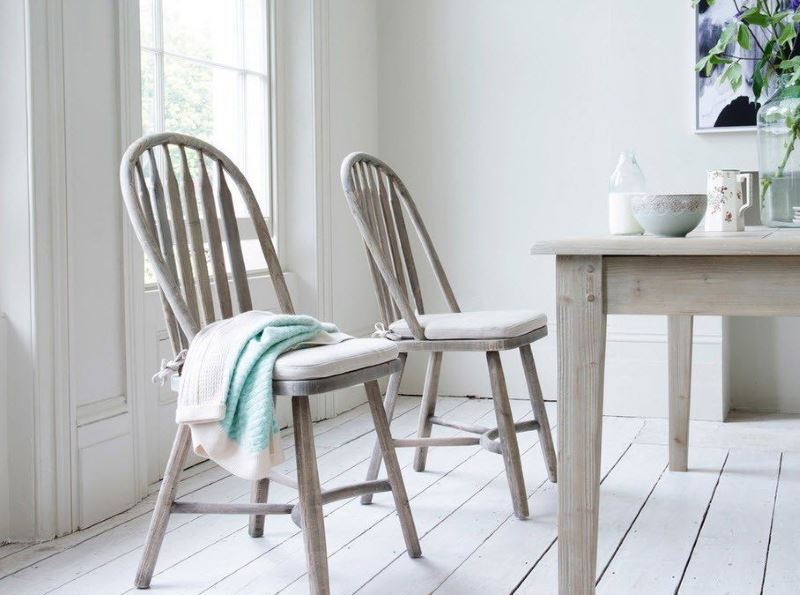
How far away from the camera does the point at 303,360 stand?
1.80m

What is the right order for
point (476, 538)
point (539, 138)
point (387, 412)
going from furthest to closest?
point (539, 138), point (387, 412), point (476, 538)

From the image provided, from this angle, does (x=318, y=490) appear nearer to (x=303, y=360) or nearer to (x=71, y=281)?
(x=303, y=360)

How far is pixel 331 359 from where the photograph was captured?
71.1 inches

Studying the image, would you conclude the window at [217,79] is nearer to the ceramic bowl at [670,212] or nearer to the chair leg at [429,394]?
the chair leg at [429,394]

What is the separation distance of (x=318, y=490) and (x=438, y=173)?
242 centimetres

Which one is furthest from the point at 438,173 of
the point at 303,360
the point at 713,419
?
the point at 303,360

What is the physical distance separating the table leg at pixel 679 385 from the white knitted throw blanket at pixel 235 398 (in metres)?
1.38

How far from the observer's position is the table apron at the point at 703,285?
1556 mm

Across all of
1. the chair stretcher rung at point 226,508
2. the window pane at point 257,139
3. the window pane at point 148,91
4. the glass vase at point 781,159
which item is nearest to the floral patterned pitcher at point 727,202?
the glass vase at point 781,159

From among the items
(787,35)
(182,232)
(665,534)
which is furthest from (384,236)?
(787,35)

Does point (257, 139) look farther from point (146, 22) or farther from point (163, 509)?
point (163, 509)

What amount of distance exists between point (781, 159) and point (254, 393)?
131cm

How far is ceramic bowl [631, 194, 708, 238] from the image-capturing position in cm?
173

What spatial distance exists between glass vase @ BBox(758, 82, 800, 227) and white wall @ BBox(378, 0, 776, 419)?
4.38 feet
